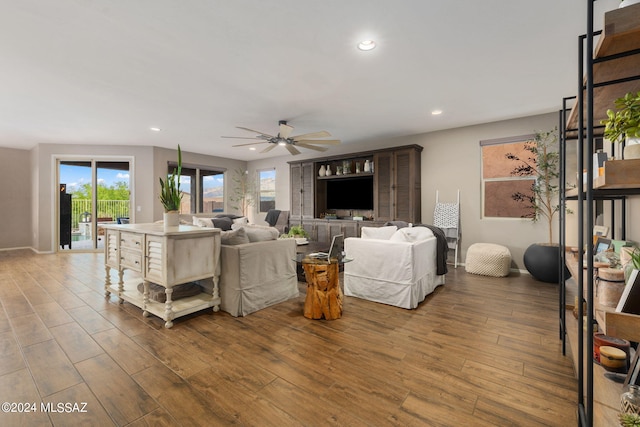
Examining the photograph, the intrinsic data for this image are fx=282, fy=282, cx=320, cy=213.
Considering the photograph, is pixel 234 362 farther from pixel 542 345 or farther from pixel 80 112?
pixel 80 112

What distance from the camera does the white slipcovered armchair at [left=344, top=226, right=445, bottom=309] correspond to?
3.08m

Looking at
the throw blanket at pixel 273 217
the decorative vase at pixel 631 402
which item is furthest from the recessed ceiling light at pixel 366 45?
the throw blanket at pixel 273 217

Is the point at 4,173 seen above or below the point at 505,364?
above

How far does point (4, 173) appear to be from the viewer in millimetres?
6961

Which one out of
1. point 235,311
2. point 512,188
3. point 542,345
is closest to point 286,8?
point 235,311

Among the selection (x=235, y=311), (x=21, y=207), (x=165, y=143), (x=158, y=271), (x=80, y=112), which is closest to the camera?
(x=158, y=271)

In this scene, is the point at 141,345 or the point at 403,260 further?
the point at 403,260

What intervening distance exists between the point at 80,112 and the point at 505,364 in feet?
20.4

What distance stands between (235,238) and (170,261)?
682mm

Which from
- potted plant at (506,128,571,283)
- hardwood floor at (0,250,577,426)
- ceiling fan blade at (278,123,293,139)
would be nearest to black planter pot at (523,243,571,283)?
potted plant at (506,128,571,283)

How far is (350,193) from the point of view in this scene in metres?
6.53

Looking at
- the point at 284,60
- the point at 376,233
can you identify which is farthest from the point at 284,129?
the point at 376,233

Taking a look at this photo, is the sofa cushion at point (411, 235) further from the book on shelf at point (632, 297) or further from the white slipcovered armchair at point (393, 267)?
the book on shelf at point (632, 297)

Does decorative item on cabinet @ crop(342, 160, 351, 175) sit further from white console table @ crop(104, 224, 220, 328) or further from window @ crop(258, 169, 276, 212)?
white console table @ crop(104, 224, 220, 328)
